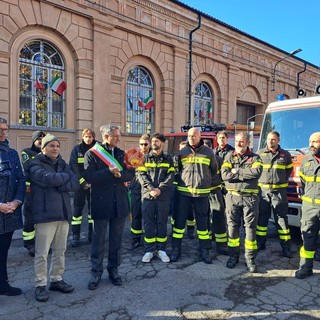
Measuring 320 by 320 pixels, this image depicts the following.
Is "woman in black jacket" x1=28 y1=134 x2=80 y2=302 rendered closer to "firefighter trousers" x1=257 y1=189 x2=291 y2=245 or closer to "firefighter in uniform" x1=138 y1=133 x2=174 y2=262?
"firefighter in uniform" x1=138 y1=133 x2=174 y2=262

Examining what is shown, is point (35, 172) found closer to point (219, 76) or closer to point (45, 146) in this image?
point (45, 146)

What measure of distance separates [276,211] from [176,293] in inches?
86.7

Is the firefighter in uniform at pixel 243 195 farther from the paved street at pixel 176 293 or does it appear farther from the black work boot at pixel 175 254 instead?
the black work boot at pixel 175 254

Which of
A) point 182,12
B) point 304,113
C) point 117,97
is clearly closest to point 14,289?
point 304,113

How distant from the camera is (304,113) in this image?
5832mm

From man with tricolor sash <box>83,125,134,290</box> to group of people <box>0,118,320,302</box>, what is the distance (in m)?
0.01

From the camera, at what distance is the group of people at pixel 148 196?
353 centimetres

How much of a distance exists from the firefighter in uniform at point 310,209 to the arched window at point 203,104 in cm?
1310

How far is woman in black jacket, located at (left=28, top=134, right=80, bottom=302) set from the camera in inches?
136

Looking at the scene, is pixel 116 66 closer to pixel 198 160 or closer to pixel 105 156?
pixel 198 160

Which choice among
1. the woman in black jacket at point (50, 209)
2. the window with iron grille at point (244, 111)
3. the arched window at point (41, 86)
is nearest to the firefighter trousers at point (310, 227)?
the woman in black jacket at point (50, 209)

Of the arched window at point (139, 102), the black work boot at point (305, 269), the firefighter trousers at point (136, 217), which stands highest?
the arched window at point (139, 102)

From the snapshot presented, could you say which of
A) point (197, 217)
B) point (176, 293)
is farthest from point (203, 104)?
point (176, 293)

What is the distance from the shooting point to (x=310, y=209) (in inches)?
163
